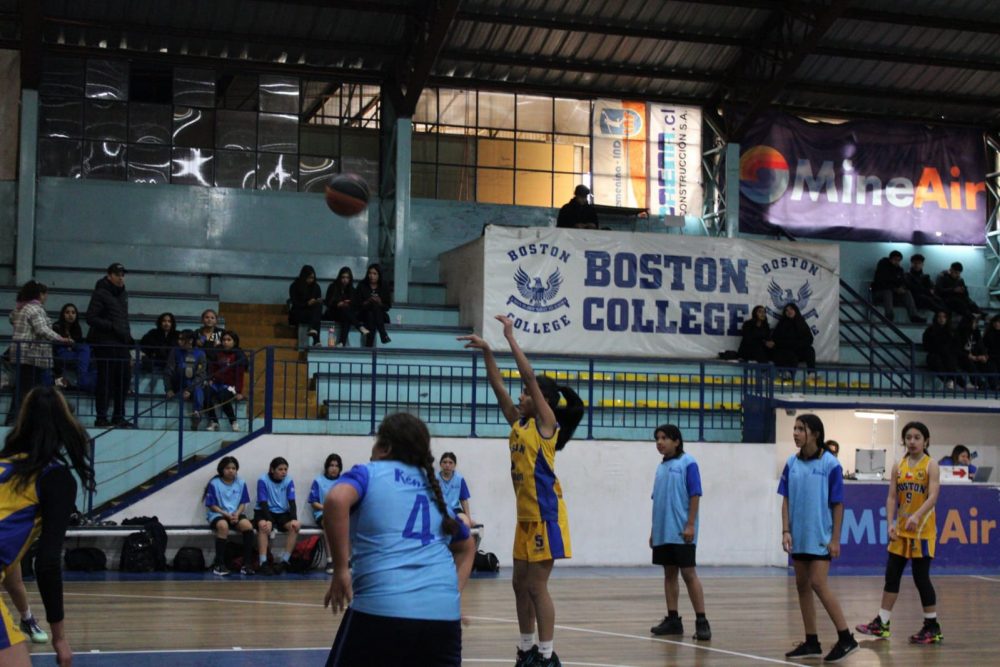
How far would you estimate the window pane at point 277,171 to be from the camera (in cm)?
2245

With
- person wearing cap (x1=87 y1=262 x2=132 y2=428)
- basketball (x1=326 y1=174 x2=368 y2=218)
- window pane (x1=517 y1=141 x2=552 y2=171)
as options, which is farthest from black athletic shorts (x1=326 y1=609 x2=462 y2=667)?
window pane (x1=517 y1=141 x2=552 y2=171)

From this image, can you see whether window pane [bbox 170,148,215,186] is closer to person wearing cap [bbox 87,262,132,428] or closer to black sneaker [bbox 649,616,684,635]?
person wearing cap [bbox 87,262,132,428]

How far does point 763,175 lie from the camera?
2448cm

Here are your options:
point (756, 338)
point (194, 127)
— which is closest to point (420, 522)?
point (756, 338)

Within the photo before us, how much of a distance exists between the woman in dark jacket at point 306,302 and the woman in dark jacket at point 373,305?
25.6 inches

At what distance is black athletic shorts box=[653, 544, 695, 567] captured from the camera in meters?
10.4

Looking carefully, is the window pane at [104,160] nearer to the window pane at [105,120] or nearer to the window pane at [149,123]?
the window pane at [105,120]

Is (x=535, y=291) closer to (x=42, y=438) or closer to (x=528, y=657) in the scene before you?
(x=528, y=657)

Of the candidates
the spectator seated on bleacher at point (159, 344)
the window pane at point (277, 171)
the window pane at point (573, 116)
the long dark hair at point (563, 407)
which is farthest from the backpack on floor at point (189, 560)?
the window pane at point (573, 116)

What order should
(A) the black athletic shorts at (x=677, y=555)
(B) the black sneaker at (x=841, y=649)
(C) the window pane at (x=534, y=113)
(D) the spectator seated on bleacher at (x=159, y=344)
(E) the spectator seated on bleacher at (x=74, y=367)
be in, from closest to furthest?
(B) the black sneaker at (x=841, y=649) → (A) the black athletic shorts at (x=677, y=555) → (E) the spectator seated on bleacher at (x=74, y=367) → (D) the spectator seated on bleacher at (x=159, y=344) → (C) the window pane at (x=534, y=113)

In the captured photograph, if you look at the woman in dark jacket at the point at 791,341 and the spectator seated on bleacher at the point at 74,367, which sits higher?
the woman in dark jacket at the point at 791,341

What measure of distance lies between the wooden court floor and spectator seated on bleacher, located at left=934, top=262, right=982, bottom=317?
29.7 feet

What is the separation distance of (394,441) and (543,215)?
19.0 meters

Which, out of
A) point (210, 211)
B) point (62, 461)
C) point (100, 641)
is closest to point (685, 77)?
point (210, 211)
